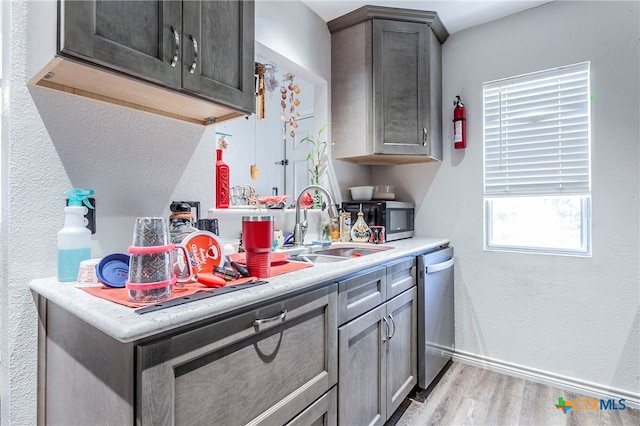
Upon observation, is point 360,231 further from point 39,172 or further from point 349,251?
point 39,172

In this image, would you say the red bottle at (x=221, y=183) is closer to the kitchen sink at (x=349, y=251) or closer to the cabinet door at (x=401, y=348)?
the kitchen sink at (x=349, y=251)

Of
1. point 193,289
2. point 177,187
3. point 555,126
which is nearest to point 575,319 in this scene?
point 555,126

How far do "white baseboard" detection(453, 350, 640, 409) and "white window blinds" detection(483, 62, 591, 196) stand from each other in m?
1.16

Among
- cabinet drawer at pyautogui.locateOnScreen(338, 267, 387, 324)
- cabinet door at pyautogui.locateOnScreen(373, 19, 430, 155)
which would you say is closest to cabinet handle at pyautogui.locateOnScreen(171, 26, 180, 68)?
cabinet drawer at pyautogui.locateOnScreen(338, 267, 387, 324)

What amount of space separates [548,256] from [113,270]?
2.39 meters

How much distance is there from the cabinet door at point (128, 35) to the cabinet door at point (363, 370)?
110 cm

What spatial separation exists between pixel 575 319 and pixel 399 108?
1.73 m

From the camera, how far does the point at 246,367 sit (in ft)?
3.02

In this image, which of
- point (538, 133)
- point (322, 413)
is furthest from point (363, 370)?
point (538, 133)

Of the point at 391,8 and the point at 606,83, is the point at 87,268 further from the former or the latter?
the point at 606,83

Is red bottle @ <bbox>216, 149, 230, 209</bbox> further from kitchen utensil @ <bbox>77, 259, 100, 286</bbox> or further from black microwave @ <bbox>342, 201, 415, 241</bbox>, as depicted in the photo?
black microwave @ <bbox>342, 201, 415, 241</bbox>

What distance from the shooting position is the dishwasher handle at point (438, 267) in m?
1.97

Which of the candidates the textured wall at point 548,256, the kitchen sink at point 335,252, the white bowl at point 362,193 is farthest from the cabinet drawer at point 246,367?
the textured wall at point 548,256

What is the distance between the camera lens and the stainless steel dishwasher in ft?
6.23
